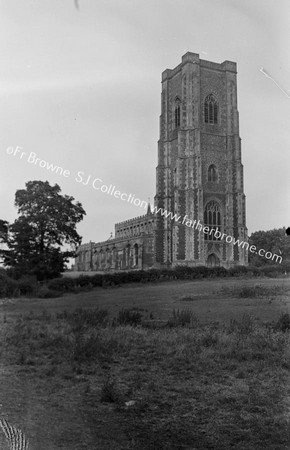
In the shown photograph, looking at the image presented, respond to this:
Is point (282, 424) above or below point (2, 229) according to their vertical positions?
below

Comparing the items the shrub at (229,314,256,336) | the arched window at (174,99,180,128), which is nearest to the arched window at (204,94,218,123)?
the arched window at (174,99,180,128)

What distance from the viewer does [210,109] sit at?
5434 centimetres

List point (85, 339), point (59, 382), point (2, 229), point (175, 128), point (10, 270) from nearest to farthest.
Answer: point (59, 382) → point (85, 339) → point (2, 229) → point (10, 270) → point (175, 128)

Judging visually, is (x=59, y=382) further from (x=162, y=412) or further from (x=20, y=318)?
(x=20, y=318)

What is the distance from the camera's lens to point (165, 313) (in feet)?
44.0

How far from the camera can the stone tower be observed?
49938 mm

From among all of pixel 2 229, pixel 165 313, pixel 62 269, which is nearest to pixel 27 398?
pixel 2 229

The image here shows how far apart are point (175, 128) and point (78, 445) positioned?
52457mm

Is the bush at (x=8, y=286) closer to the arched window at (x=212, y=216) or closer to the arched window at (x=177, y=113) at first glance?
the arched window at (x=212, y=216)

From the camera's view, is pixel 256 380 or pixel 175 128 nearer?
pixel 256 380

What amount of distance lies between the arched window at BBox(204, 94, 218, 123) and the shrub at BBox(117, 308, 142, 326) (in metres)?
45.4

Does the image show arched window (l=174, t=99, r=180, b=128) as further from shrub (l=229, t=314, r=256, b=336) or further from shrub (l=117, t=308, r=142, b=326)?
shrub (l=229, t=314, r=256, b=336)

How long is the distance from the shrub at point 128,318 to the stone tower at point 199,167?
35939 millimetres

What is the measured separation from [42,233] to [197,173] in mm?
41271
